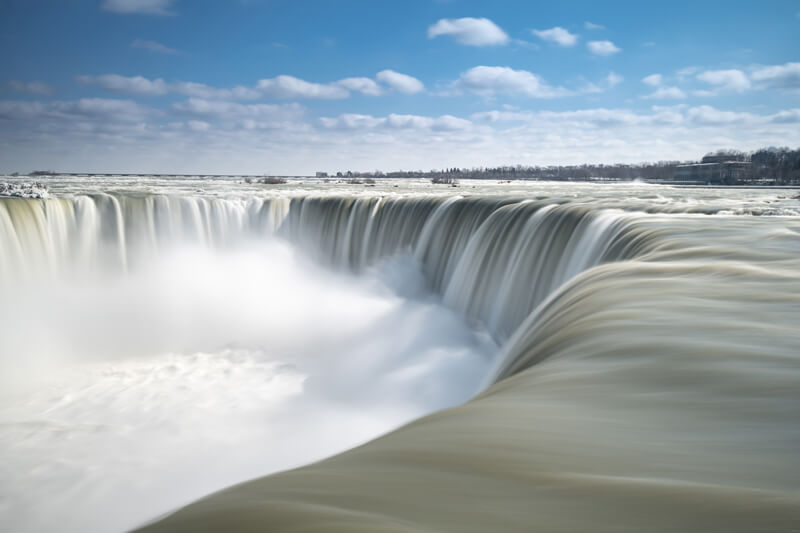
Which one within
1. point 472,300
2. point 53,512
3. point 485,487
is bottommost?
point 53,512

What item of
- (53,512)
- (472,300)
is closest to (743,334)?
(53,512)

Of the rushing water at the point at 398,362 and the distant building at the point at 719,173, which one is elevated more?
the distant building at the point at 719,173

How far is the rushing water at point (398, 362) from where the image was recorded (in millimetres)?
2035

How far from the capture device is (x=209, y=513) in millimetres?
1845

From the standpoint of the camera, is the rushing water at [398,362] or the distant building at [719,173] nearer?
the rushing water at [398,362]

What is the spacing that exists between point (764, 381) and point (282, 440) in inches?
292

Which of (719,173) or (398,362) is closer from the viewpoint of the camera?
(398,362)

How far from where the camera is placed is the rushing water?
6.68ft

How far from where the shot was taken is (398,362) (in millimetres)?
12500

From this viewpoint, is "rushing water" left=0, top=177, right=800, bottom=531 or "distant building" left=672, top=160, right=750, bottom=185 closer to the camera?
"rushing water" left=0, top=177, right=800, bottom=531

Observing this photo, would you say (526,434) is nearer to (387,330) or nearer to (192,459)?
(192,459)

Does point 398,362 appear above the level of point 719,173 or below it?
below

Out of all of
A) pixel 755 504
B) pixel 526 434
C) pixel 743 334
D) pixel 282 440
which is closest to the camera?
pixel 755 504

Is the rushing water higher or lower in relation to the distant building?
lower
